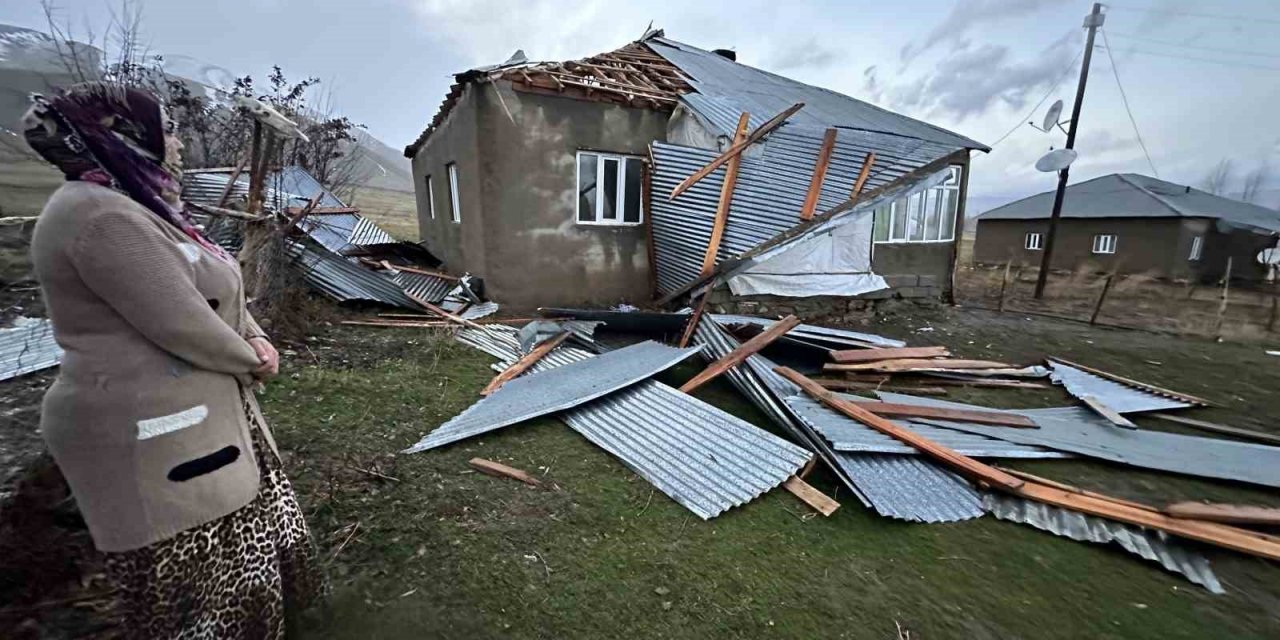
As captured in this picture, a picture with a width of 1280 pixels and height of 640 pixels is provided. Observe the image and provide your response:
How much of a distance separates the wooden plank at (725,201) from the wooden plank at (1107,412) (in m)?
4.44

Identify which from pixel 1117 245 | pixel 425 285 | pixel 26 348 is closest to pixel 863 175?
pixel 425 285

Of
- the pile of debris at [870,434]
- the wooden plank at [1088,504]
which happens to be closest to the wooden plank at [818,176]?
the pile of debris at [870,434]

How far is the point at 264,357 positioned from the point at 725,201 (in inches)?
247

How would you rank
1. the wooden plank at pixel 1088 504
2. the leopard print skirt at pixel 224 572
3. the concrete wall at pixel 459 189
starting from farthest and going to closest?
the concrete wall at pixel 459 189 < the wooden plank at pixel 1088 504 < the leopard print skirt at pixel 224 572

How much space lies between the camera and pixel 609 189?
8461 mm

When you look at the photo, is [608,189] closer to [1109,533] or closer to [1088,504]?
[1088,504]

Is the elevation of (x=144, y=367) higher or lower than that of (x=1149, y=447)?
higher

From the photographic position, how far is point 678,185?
744 centimetres

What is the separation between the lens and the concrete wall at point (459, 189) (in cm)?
779

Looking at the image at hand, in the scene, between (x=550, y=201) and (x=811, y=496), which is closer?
(x=811, y=496)

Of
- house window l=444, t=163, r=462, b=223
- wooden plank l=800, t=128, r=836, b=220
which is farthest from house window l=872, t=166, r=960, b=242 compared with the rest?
house window l=444, t=163, r=462, b=223

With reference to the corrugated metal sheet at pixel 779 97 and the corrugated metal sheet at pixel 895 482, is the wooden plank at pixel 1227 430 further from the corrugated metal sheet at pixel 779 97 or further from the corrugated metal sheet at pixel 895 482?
the corrugated metal sheet at pixel 779 97

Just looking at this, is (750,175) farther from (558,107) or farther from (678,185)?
(558,107)

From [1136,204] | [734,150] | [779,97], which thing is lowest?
[734,150]
